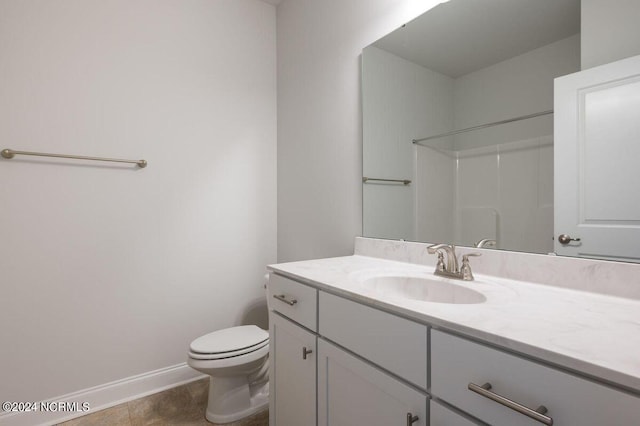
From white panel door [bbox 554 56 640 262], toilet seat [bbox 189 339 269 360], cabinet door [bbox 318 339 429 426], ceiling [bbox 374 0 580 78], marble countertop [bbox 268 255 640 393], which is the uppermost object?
ceiling [bbox 374 0 580 78]

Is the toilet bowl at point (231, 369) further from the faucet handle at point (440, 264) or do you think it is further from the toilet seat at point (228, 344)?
the faucet handle at point (440, 264)

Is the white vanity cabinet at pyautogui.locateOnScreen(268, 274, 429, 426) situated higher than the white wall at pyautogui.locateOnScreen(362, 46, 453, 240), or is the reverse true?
the white wall at pyautogui.locateOnScreen(362, 46, 453, 240)

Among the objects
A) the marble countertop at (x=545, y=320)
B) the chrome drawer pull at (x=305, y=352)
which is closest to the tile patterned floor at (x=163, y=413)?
the chrome drawer pull at (x=305, y=352)

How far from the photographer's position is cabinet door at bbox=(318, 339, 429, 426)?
750mm

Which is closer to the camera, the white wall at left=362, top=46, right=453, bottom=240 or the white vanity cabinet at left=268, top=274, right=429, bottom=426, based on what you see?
the white vanity cabinet at left=268, top=274, right=429, bottom=426

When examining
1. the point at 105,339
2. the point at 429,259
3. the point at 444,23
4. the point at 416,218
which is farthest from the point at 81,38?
the point at 429,259

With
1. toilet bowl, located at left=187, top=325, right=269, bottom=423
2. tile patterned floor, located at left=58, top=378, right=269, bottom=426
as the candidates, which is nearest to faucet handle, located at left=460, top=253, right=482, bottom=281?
toilet bowl, located at left=187, top=325, right=269, bottom=423

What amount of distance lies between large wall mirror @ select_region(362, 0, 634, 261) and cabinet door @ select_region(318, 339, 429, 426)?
64 centimetres

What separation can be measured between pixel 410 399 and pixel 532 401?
10.9 inches

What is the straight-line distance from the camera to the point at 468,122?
1.19 m

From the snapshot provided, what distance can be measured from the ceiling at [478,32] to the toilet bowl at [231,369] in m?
1.56

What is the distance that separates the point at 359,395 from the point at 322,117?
1468mm

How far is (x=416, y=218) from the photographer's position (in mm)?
1391

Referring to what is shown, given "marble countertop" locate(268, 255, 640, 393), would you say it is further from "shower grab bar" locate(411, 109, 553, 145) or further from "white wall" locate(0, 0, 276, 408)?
"white wall" locate(0, 0, 276, 408)
